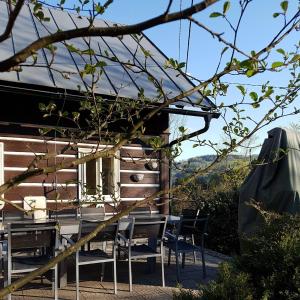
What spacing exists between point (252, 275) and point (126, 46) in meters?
7.34

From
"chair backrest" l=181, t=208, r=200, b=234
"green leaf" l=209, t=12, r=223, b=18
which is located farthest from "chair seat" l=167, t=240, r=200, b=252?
"green leaf" l=209, t=12, r=223, b=18

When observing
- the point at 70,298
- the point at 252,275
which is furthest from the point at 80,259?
the point at 252,275

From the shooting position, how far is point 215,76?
151 cm

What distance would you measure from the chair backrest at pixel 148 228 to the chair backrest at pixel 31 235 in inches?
43.6

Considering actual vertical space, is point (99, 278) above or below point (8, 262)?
below

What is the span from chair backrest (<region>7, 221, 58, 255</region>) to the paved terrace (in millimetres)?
799

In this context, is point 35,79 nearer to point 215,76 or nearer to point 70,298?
point 70,298

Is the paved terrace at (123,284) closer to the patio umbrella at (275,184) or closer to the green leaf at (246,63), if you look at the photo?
the patio umbrella at (275,184)

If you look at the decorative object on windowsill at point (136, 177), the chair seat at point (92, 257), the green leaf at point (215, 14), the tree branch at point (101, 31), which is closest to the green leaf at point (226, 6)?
the green leaf at point (215, 14)

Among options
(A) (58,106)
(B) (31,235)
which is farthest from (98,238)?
(A) (58,106)

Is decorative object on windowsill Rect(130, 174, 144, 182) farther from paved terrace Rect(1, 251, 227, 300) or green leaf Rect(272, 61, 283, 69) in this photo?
green leaf Rect(272, 61, 283, 69)

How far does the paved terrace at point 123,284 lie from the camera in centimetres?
533

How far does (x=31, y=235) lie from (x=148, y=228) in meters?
1.59

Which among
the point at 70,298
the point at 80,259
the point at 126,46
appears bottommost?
the point at 70,298
